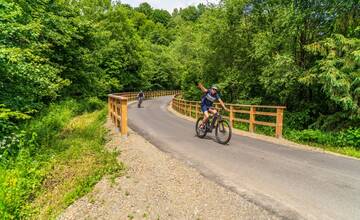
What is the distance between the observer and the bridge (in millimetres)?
3795

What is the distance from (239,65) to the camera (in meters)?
16.6

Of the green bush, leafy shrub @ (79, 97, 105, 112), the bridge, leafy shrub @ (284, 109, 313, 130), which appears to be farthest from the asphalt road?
leafy shrub @ (79, 97, 105, 112)

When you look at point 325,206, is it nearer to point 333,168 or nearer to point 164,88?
point 333,168

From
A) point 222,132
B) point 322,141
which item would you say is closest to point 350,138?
point 322,141

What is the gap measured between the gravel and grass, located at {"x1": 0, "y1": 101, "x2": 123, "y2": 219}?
35 cm

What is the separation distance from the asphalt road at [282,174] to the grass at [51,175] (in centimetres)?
175

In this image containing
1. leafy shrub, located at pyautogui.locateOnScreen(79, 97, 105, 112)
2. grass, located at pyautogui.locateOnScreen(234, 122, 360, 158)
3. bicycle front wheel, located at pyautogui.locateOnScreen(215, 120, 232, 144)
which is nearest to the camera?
grass, located at pyautogui.locateOnScreen(234, 122, 360, 158)

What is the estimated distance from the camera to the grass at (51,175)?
4.36 metres

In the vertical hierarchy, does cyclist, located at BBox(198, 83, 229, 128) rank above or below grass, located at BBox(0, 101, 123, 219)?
above

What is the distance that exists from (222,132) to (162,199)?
14.1ft

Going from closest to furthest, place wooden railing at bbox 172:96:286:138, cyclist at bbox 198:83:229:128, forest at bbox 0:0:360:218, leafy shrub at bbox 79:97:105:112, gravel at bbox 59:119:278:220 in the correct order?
gravel at bbox 59:119:278:220 < forest at bbox 0:0:360:218 < cyclist at bbox 198:83:229:128 < wooden railing at bbox 172:96:286:138 < leafy shrub at bbox 79:97:105:112

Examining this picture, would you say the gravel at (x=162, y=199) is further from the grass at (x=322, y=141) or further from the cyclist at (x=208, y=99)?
the grass at (x=322, y=141)

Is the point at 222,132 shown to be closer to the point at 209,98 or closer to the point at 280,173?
the point at 209,98

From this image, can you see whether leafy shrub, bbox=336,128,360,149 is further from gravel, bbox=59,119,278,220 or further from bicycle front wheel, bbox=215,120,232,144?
gravel, bbox=59,119,278,220
